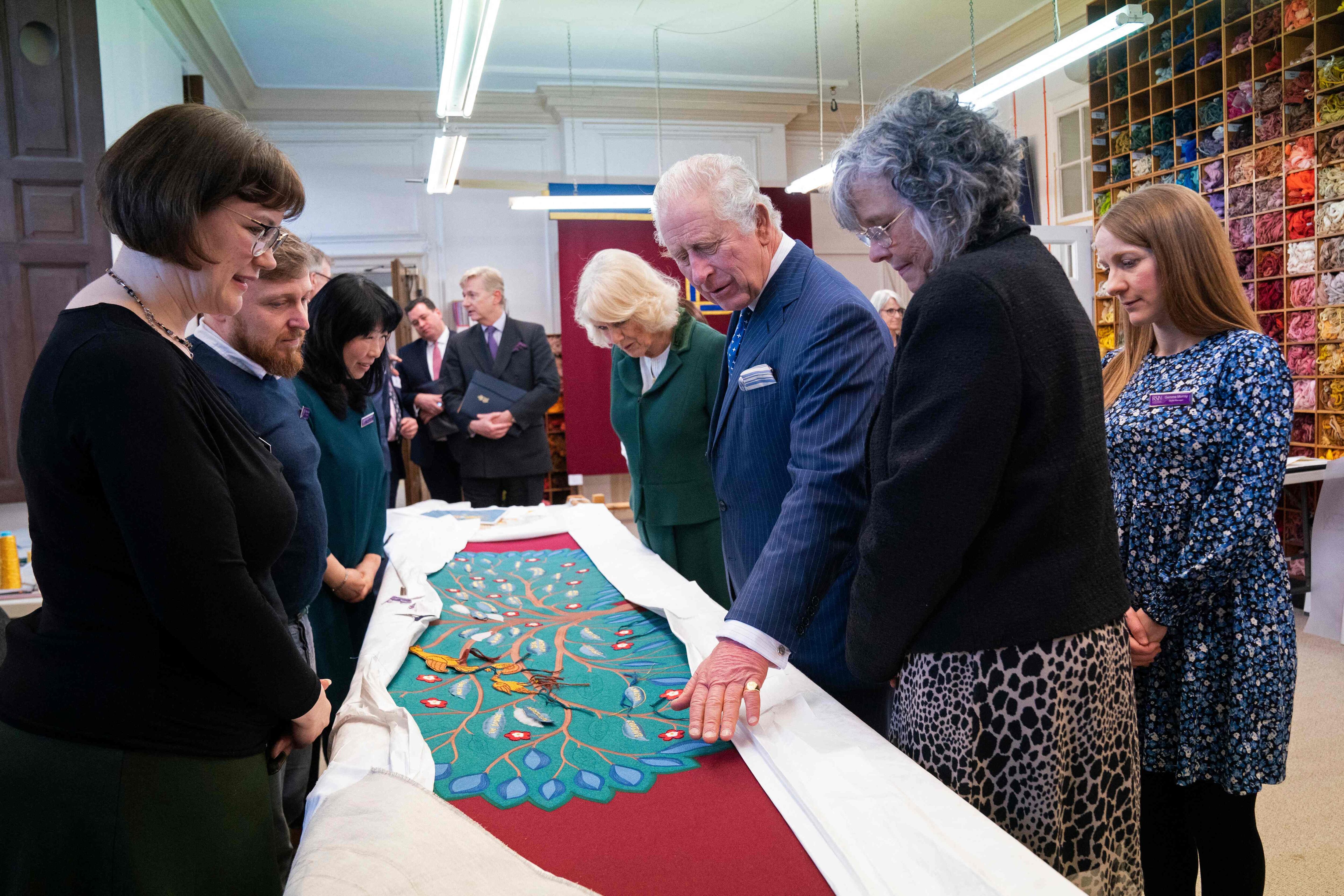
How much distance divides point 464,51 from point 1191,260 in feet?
9.91

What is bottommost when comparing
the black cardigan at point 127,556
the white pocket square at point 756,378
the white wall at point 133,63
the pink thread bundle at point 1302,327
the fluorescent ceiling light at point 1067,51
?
the black cardigan at point 127,556

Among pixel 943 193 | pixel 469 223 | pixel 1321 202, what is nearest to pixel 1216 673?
pixel 943 193

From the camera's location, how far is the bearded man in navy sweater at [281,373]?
170 centimetres

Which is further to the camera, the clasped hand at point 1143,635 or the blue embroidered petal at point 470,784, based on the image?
the clasped hand at point 1143,635

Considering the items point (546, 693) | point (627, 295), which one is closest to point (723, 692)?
point (546, 693)

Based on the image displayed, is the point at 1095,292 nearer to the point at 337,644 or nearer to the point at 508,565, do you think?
the point at 508,565

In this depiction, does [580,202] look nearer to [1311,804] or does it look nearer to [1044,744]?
[1311,804]

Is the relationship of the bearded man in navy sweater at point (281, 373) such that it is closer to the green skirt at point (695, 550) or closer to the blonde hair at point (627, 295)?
the blonde hair at point (627, 295)

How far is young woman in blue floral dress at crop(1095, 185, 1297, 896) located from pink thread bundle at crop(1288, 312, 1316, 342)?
3.47m

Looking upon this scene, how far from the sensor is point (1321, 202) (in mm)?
4348

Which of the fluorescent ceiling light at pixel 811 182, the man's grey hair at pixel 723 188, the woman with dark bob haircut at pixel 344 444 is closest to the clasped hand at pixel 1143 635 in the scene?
the man's grey hair at pixel 723 188

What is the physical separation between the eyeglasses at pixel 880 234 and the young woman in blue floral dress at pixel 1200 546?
0.81m

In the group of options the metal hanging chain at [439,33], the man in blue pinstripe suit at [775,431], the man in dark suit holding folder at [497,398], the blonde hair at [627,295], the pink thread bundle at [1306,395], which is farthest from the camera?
the metal hanging chain at [439,33]

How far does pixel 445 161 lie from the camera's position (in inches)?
220
